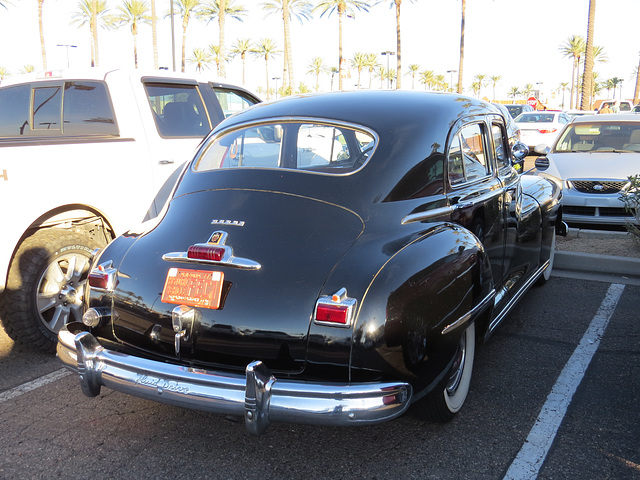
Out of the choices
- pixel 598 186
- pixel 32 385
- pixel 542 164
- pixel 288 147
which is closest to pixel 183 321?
pixel 288 147

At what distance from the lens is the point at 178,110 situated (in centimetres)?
564

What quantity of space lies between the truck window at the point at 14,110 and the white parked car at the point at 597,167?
5561 millimetres

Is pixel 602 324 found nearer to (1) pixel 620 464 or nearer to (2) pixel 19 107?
(1) pixel 620 464

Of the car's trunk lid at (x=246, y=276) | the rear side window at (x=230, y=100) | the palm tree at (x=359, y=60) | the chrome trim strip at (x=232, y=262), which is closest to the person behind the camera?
the car's trunk lid at (x=246, y=276)

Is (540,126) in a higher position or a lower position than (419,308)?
higher

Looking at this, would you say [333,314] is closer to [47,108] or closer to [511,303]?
[511,303]

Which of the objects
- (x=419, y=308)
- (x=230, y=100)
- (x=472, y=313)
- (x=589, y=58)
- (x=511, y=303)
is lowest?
(x=511, y=303)

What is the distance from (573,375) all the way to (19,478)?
3.26 m

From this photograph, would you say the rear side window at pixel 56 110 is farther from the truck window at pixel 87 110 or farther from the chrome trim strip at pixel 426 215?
the chrome trim strip at pixel 426 215

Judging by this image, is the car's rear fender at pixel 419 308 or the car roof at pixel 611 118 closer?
the car's rear fender at pixel 419 308

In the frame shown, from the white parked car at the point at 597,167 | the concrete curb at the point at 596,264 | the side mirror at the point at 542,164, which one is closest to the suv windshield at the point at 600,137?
the white parked car at the point at 597,167

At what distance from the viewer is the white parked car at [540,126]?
20.6m

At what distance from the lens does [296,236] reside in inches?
117

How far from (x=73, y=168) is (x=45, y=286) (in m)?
0.89
